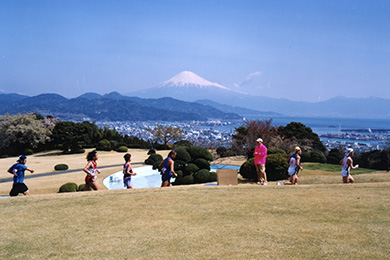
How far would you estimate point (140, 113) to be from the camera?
191 metres

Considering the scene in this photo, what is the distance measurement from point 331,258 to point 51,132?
157ft

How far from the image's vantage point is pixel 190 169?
22.6 meters

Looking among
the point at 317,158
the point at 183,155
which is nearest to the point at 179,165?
the point at 183,155

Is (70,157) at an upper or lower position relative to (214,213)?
lower

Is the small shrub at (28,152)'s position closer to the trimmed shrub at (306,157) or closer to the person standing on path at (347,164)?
the trimmed shrub at (306,157)

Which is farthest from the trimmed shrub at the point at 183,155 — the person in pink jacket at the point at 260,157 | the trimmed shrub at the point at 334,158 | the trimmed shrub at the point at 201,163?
the trimmed shrub at the point at 334,158

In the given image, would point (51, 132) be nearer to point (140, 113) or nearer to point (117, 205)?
point (117, 205)

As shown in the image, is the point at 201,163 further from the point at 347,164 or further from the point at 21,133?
the point at 21,133

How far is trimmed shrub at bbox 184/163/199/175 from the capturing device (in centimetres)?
2259

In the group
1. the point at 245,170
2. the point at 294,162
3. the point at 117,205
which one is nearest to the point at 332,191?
the point at 294,162

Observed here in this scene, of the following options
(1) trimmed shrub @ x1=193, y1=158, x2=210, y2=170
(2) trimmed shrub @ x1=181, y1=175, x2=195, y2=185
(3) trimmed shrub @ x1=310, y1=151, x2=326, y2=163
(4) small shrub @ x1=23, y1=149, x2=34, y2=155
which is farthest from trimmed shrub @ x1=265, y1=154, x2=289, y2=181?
(4) small shrub @ x1=23, y1=149, x2=34, y2=155

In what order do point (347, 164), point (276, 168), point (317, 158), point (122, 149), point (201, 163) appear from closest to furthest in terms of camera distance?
point (347, 164)
point (276, 168)
point (201, 163)
point (317, 158)
point (122, 149)

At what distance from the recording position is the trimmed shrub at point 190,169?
74.1ft

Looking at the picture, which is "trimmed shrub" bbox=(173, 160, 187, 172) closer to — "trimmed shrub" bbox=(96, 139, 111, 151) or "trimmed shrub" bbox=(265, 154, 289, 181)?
"trimmed shrub" bbox=(265, 154, 289, 181)
